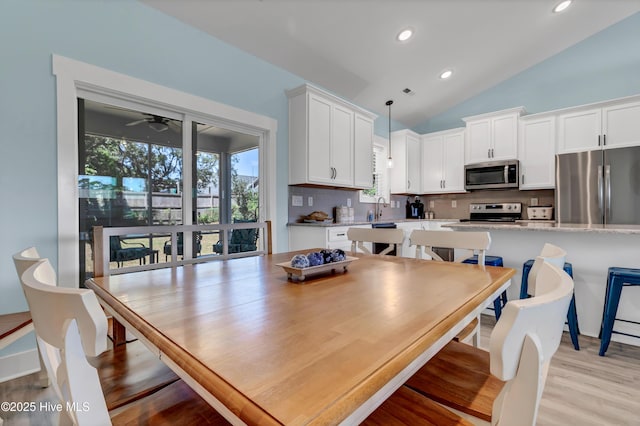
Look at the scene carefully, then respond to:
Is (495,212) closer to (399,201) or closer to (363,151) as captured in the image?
(399,201)

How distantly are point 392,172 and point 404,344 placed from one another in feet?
16.3

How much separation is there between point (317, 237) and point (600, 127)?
3955 mm

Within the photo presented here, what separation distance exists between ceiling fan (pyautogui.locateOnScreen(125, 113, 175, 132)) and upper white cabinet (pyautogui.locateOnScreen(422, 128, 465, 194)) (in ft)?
14.3

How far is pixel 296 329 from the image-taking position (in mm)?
714


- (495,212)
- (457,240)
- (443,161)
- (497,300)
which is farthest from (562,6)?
(457,240)

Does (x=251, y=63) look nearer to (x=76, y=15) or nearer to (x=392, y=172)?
(x=76, y=15)

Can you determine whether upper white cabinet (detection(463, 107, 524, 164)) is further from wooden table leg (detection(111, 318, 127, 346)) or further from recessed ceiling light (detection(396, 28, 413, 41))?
wooden table leg (detection(111, 318, 127, 346))

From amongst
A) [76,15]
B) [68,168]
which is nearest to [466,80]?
[76,15]

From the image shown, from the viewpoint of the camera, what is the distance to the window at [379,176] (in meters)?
5.12

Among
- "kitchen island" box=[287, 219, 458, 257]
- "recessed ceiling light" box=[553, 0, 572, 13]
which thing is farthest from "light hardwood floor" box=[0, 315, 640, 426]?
"recessed ceiling light" box=[553, 0, 572, 13]

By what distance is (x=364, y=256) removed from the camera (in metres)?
1.83

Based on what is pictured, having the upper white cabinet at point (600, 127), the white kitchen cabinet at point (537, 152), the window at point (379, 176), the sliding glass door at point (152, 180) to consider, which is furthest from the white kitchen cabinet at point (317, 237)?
the upper white cabinet at point (600, 127)

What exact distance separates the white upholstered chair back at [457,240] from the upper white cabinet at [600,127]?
363 cm

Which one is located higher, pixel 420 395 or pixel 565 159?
pixel 565 159
